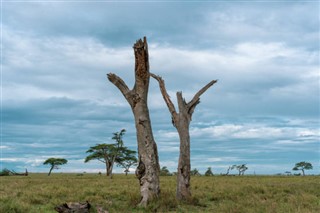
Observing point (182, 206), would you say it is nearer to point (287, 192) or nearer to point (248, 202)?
point (248, 202)

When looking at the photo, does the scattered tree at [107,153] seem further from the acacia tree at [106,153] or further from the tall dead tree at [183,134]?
the tall dead tree at [183,134]

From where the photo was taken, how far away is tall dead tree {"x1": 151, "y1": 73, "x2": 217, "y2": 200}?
17500 millimetres

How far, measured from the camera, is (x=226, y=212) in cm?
1331

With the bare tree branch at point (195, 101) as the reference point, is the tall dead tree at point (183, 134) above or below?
below

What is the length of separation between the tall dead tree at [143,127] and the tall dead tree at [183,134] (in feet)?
4.50

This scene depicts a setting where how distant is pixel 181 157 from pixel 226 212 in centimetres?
464

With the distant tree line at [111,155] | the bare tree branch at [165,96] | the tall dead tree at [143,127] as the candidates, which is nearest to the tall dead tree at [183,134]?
the bare tree branch at [165,96]

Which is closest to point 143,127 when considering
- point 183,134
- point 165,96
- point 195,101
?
point 183,134

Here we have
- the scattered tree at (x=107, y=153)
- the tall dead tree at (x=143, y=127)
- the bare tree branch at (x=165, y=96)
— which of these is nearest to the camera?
the tall dead tree at (x=143, y=127)

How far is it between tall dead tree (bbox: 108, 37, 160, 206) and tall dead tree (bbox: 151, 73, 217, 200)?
4.50ft

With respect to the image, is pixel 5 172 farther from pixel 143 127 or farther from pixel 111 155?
pixel 143 127

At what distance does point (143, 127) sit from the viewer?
54.5 feet

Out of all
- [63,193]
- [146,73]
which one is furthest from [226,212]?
[63,193]

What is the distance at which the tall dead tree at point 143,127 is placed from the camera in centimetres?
1636
